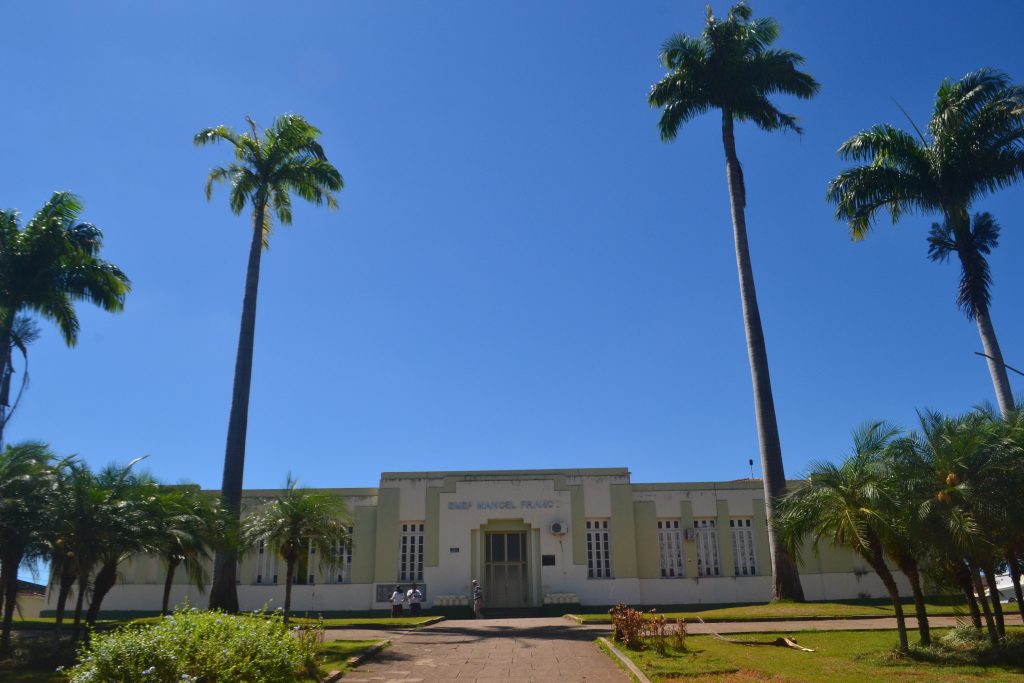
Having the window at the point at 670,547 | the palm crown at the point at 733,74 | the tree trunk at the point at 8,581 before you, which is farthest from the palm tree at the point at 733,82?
the tree trunk at the point at 8,581

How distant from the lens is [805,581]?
31281 millimetres

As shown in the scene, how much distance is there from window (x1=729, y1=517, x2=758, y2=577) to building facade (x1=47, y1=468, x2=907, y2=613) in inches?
1.7

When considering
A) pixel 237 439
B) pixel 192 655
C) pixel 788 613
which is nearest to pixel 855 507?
pixel 788 613

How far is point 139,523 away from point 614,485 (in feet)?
67.8

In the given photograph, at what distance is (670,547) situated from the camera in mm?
32250

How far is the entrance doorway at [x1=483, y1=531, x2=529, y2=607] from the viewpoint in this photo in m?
32.0

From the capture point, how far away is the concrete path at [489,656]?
12070 mm

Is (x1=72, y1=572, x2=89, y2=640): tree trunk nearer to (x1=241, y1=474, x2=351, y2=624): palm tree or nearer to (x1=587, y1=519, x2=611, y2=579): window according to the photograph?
(x1=241, y1=474, x2=351, y2=624): palm tree

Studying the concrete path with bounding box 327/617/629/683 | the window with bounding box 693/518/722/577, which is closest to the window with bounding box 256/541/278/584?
the concrete path with bounding box 327/617/629/683

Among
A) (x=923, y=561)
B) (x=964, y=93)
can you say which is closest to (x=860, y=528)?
(x=923, y=561)

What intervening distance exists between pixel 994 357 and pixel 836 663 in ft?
44.0

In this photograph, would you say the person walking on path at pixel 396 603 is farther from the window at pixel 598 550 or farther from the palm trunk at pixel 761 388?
the palm trunk at pixel 761 388

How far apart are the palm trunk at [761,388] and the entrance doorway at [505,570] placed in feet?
35.1

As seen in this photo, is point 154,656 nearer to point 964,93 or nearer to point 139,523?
point 139,523
